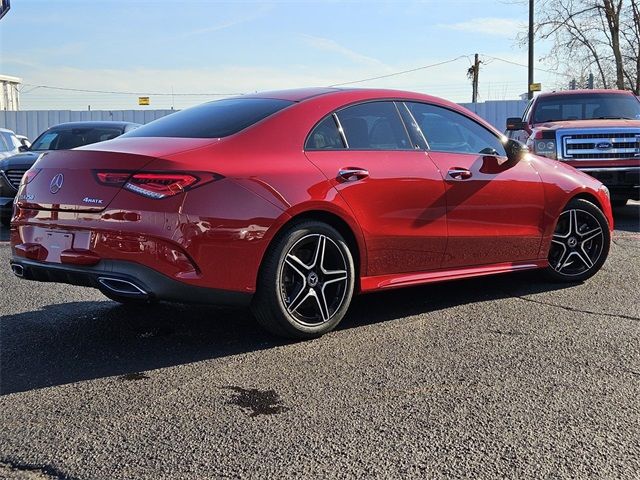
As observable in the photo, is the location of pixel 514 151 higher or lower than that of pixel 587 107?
lower

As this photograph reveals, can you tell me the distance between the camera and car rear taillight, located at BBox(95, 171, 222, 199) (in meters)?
3.61

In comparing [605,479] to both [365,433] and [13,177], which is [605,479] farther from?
[13,177]

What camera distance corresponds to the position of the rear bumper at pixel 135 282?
3.62 m

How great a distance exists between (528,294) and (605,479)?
3032 millimetres

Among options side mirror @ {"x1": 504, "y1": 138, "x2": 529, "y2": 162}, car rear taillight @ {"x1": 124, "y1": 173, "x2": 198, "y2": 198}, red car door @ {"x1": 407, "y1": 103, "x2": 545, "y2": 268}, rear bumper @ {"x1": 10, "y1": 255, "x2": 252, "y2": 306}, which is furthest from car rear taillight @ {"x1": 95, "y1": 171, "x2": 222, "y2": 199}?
side mirror @ {"x1": 504, "y1": 138, "x2": 529, "y2": 162}

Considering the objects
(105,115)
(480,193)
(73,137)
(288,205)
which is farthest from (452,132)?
(105,115)

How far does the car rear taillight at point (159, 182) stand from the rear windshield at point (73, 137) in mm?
7271

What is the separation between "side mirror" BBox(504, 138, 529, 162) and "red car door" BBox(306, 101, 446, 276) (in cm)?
87

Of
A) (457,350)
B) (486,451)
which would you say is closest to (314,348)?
(457,350)

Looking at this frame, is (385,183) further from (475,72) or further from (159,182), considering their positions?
(475,72)

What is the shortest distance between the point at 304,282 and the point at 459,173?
59.7 inches

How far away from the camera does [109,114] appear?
2688 centimetres

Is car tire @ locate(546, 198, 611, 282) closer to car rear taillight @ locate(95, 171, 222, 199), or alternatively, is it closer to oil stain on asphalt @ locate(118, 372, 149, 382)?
car rear taillight @ locate(95, 171, 222, 199)

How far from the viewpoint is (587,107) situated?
10.4m
